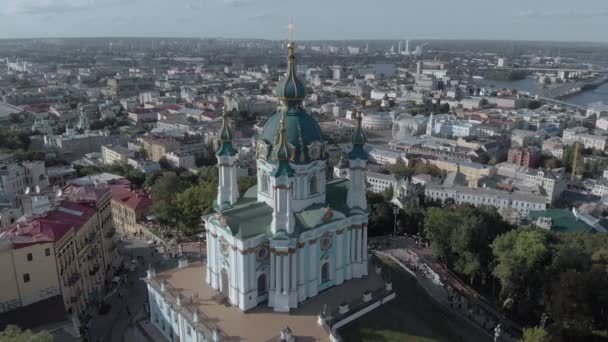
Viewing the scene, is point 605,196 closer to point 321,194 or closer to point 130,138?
point 321,194

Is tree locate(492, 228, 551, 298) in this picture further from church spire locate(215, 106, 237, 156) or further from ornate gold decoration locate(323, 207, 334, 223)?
church spire locate(215, 106, 237, 156)

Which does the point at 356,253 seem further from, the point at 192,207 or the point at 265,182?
the point at 192,207

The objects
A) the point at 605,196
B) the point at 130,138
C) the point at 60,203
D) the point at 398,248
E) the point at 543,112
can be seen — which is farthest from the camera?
the point at 543,112

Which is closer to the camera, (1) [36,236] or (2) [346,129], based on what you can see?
(1) [36,236]

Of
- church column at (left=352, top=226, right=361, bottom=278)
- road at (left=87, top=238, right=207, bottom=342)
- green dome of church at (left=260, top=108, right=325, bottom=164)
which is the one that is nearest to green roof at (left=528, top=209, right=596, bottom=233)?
church column at (left=352, top=226, right=361, bottom=278)

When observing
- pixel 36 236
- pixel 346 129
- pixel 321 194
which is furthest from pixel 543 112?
pixel 36 236

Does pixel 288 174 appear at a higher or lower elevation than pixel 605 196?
higher

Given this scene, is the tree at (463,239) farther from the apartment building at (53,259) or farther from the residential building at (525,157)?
the residential building at (525,157)
